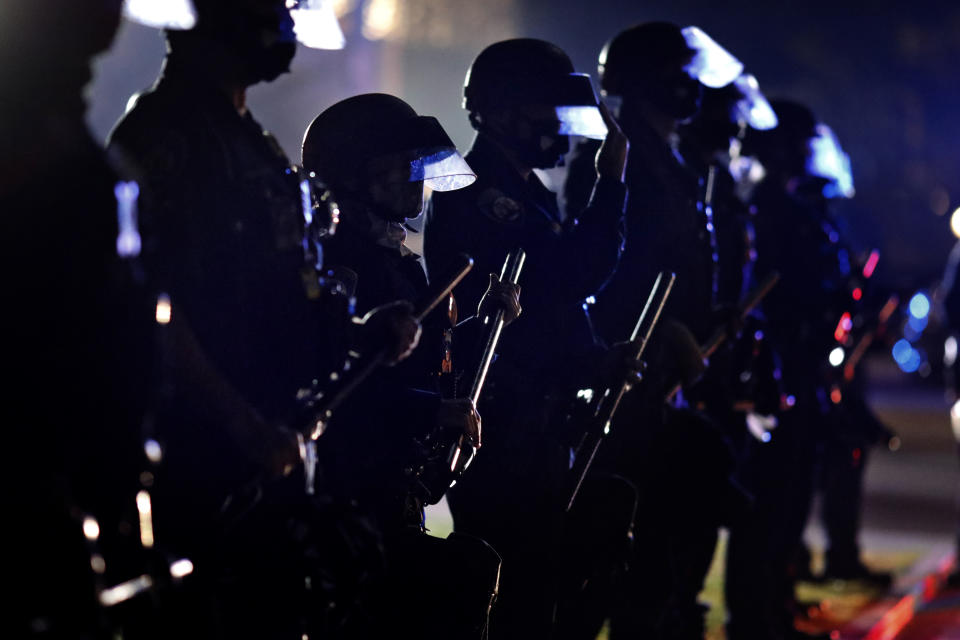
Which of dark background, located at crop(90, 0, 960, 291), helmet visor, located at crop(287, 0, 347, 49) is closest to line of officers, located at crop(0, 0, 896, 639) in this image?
helmet visor, located at crop(287, 0, 347, 49)

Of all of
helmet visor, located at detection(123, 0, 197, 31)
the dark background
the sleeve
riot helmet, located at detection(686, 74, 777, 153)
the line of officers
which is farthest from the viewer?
the dark background

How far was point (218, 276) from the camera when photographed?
8.98 ft

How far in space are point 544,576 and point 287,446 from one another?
1.56m

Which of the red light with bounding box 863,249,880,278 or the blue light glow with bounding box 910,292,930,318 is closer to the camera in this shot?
the red light with bounding box 863,249,880,278

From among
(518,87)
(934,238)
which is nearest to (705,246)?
(518,87)

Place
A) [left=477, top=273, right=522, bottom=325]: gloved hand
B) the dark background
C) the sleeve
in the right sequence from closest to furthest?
[left=477, top=273, right=522, bottom=325]: gloved hand
the sleeve
the dark background

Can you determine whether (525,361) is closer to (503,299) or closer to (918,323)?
(503,299)

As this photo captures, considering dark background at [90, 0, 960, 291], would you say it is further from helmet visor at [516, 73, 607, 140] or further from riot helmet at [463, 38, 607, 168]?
helmet visor at [516, 73, 607, 140]

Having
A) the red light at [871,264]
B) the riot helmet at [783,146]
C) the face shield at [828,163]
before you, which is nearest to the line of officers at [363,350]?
the riot helmet at [783,146]

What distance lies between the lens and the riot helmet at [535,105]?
4172 millimetres

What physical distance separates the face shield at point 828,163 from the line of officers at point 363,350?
1034 mm

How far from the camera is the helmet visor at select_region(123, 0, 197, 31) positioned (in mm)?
2830

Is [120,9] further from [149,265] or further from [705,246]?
[705,246]

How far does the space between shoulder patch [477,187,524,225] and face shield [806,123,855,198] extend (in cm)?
302
